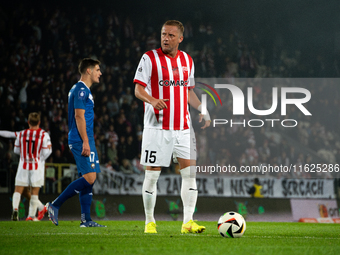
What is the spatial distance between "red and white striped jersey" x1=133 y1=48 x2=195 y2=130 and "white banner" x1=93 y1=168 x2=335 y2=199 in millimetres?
4674

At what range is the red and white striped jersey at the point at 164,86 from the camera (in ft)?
14.9

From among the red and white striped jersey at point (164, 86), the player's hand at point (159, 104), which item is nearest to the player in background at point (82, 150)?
the red and white striped jersey at point (164, 86)

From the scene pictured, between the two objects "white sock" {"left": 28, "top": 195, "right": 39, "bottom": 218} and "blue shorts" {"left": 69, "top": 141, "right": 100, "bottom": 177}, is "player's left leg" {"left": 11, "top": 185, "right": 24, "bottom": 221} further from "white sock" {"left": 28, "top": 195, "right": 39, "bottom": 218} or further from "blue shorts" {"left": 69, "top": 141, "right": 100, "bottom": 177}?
"blue shorts" {"left": 69, "top": 141, "right": 100, "bottom": 177}

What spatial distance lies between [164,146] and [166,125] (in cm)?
21

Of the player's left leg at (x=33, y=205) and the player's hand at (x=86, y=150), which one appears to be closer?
the player's hand at (x=86, y=150)

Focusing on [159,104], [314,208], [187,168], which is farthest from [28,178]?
[314,208]

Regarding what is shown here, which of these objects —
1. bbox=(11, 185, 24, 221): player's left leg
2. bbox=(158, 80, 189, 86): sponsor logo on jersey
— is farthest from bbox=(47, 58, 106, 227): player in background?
→ bbox=(11, 185, 24, 221): player's left leg

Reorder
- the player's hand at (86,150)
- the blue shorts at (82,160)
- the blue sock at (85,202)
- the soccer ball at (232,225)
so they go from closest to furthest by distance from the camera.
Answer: the soccer ball at (232,225) → the player's hand at (86,150) → the blue shorts at (82,160) → the blue sock at (85,202)

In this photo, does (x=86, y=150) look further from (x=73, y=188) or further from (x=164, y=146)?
(x=164, y=146)

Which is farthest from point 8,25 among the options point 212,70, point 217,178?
point 217,178

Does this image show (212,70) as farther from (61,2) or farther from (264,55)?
(61,2)

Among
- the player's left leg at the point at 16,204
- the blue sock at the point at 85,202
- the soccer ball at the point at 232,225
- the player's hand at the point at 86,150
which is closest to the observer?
the soccer ball at the point at 232,225

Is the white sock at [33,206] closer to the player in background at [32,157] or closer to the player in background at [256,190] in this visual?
the player in background at [32,157]

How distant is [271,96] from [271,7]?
12.1 feet
